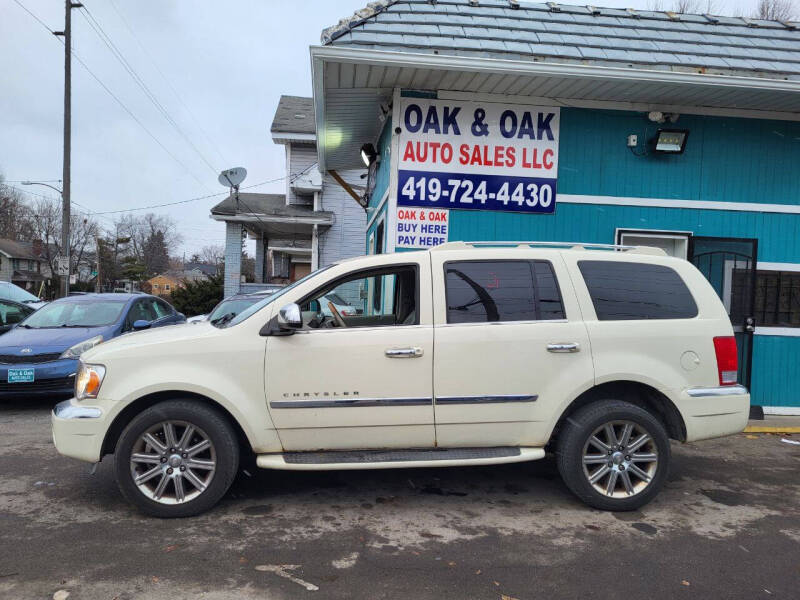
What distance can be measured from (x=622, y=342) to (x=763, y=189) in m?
5.02

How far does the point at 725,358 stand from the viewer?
4.32 m

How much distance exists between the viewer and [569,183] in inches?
294

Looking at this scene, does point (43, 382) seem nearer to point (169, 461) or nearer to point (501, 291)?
point (169, 461)

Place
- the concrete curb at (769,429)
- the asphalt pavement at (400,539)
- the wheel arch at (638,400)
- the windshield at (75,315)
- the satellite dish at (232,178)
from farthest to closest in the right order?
the satellite dish at (232,178) < the windshield at (75,315) < the concrete curb at (769,429) < the wheel arch at (638,400) < the asphalt pavement at (400,539)

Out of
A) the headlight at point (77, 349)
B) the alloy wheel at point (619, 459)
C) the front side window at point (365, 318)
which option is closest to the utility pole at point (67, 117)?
the headlight at point (77, 349)

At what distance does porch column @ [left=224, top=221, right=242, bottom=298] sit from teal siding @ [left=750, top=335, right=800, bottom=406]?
654 inches

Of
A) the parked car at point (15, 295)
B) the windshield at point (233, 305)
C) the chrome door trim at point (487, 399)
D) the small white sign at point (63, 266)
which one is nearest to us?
the chrome door trim at point (487, 399)

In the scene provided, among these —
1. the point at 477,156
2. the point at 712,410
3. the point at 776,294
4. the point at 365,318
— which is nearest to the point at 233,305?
the point at 477,156

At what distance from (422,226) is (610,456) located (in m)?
4.04

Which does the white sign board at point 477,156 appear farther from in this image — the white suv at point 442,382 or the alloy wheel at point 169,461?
the alloy wheel at point 169,461

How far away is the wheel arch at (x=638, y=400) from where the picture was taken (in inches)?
168

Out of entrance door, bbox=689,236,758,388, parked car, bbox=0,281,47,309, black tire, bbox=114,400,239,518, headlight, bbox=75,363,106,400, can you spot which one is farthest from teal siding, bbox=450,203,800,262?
parked car, bbox=0,281,47,309

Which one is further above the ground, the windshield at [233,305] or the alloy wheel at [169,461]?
the windshield at [233,305]

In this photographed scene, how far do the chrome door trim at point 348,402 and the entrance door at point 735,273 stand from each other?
5338 mm
